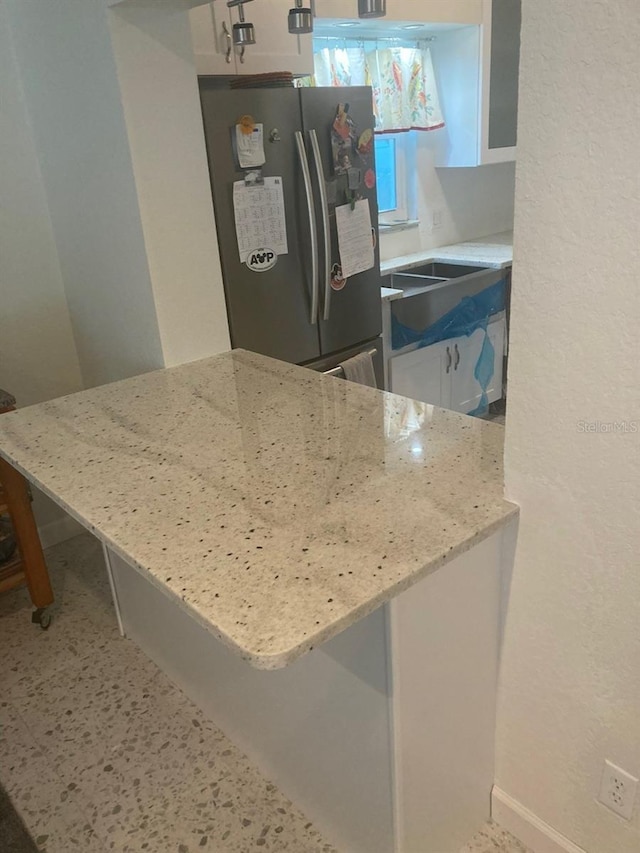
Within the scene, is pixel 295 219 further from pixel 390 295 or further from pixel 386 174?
pixel 386 174

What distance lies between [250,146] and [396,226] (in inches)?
64.7

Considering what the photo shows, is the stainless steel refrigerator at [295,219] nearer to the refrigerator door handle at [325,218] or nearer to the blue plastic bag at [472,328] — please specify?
the refrigerator door handle at [325,218]

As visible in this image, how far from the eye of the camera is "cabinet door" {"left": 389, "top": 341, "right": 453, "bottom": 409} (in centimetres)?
322

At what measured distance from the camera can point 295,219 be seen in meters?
2.44

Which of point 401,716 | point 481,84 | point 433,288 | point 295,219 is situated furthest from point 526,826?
point 481,84

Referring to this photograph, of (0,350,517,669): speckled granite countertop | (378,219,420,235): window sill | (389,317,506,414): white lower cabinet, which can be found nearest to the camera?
(0,350,517,669): speckled granite countertop

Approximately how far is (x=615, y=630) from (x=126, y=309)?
165cm

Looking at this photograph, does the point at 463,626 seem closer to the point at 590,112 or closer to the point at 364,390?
the point at 364,390

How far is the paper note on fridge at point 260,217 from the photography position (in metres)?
2.25

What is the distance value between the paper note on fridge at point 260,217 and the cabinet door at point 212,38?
41 centimetres

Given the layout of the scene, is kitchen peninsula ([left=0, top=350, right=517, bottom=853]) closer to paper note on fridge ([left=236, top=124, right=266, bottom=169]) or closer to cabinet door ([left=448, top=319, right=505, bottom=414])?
paper note on fridge ([left=236, top=124, right=266, bottom=169])

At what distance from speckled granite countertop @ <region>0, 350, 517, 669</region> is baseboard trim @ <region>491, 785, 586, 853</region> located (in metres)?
0.72

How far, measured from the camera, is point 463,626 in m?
1.35

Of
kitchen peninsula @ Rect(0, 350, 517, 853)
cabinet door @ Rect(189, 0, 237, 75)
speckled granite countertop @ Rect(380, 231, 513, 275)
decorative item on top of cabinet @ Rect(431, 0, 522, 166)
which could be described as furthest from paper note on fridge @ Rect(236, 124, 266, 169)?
decorative item on top of cabinet @ Rect(431, 0, 522, 166)
